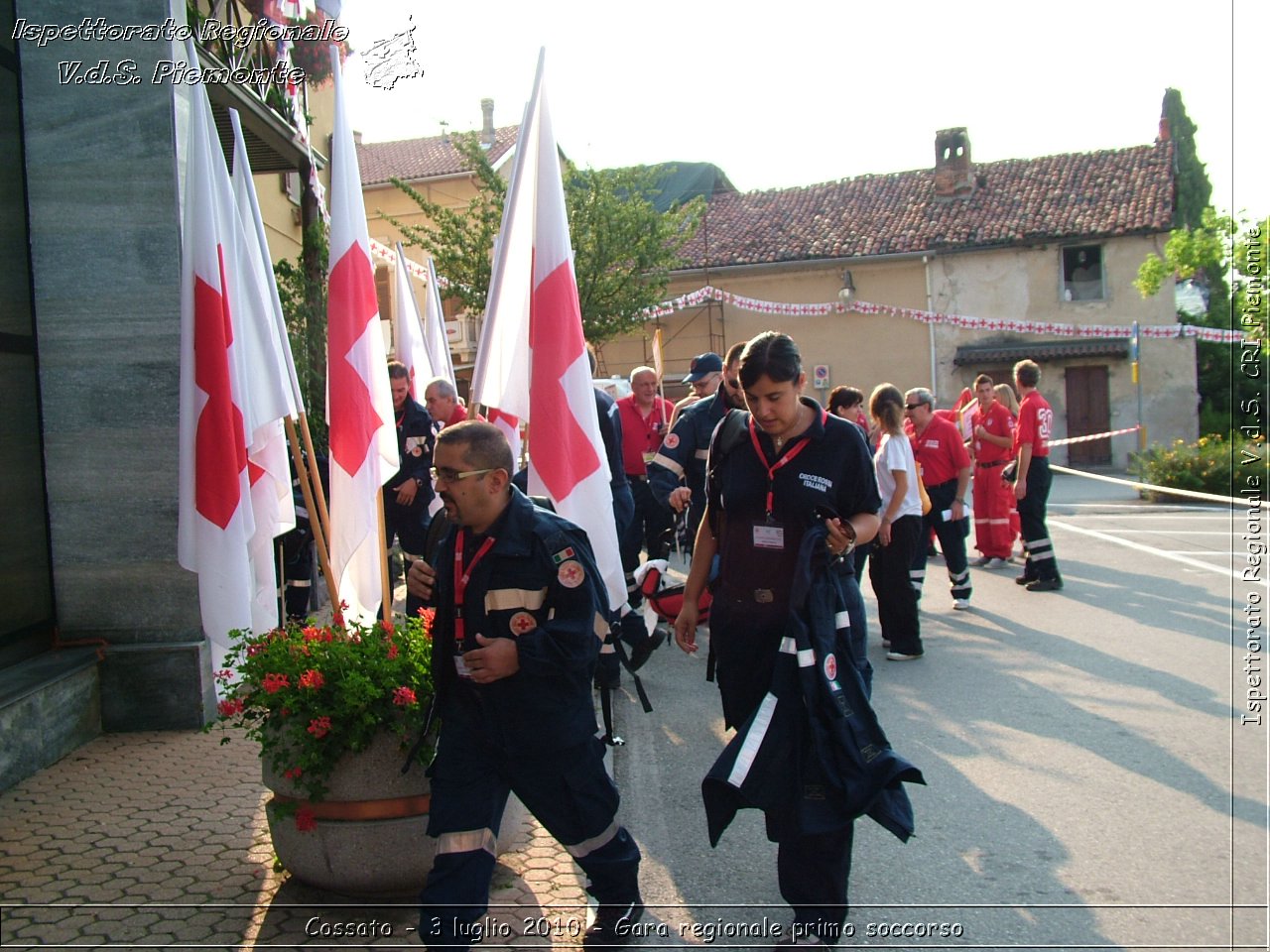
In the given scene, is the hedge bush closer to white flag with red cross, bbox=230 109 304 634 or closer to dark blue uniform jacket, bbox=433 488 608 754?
white flag with red cross, bbox=230 109 304 634

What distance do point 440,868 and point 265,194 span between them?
1179cm

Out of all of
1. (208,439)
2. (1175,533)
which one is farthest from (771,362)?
(1175,533)

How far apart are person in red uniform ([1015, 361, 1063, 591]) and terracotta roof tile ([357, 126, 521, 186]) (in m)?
29.3

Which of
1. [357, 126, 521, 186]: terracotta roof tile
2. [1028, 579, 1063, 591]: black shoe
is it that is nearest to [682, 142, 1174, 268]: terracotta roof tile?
[357, 126, 521, 186]: terracotta roof tile

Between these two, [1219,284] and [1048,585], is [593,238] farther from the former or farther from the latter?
[1219,284]

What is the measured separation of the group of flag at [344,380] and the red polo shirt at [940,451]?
18.5ft

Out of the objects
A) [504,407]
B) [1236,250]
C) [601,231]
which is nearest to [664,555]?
[504,407]

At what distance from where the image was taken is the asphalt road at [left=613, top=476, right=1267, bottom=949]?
13.8 ft

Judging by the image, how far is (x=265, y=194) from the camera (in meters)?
13.8

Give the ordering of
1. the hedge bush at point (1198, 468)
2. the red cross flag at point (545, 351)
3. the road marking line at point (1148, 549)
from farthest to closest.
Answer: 1. the hedge bush at point (1198, 468)
2. the road marking line at point (1148, 549)
3. the red cross flag at point (545, 351)

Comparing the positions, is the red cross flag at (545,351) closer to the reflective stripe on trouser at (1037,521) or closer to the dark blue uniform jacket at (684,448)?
the dark blue uniform jacket at (684,448)

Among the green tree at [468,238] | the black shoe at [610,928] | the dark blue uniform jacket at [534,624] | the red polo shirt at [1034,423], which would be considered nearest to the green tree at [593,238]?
the green tree at [468,238]

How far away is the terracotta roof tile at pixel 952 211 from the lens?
36.8 meters

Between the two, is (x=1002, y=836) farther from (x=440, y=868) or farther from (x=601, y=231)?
(x=601, y=231)
